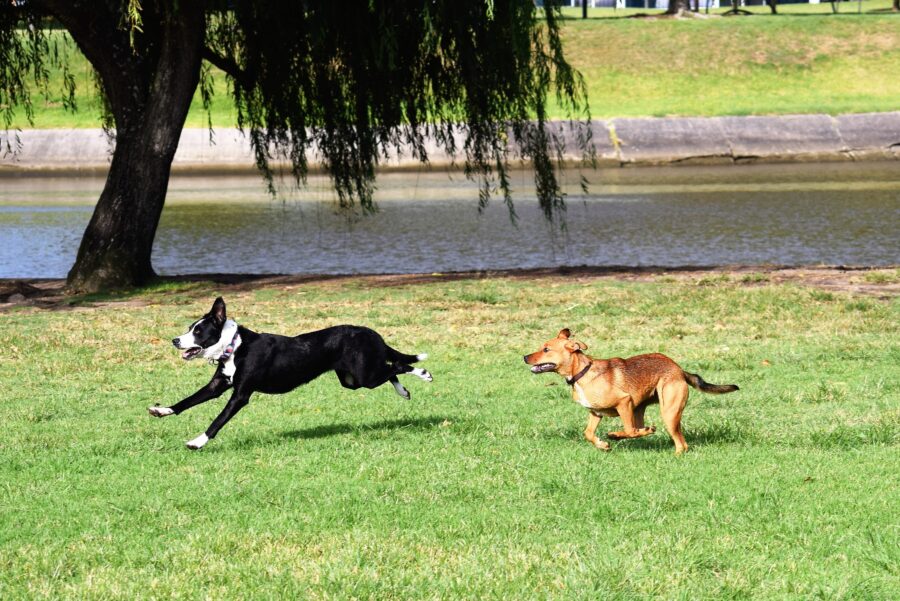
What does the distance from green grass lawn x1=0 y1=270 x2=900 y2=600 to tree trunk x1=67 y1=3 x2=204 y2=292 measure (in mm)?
5154

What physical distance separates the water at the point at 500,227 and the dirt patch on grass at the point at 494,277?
304cm

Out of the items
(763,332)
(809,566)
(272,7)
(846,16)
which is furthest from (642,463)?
(846,16)

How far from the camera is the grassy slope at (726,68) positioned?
2072 inches

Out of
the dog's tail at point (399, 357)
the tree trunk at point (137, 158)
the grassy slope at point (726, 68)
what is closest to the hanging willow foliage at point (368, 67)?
the tree trunk at point (137, 158)

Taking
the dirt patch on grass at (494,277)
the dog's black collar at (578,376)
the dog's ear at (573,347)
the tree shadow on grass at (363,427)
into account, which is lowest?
the dirt patch on grass at (494,277)

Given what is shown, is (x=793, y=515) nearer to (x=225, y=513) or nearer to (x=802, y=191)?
(x=225, y=513)

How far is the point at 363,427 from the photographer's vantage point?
8.86 meters

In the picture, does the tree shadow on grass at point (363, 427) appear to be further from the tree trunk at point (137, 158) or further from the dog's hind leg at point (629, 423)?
the tree trunk at point (137, 158)

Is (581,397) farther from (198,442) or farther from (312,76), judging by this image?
(312,76)

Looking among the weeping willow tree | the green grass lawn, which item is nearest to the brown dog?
the green grass lawn

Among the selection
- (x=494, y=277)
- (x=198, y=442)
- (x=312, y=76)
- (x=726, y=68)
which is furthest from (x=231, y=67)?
(x=726, y=68)

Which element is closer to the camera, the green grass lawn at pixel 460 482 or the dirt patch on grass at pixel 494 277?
the green grass lawn at pixel 460 482

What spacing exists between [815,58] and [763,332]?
50520 millimetres

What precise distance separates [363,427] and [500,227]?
21.2 meters
